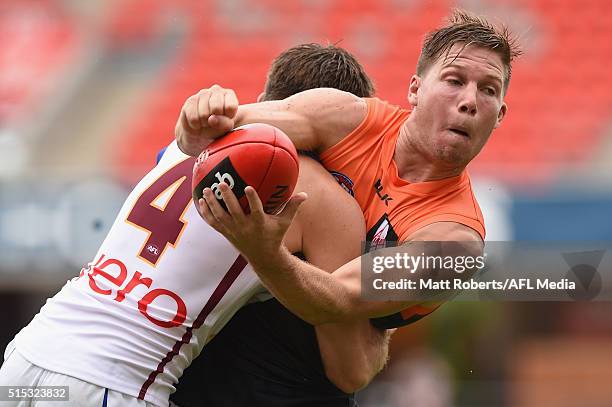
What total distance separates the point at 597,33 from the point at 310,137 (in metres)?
7.29

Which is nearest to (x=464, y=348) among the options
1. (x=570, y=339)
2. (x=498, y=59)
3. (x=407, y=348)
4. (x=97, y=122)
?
(x=407, y=348)

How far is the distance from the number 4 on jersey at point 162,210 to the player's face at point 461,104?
2.87ft

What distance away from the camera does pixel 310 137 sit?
357 centimetres

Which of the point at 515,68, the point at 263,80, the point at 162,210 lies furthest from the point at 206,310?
the point at 515,68

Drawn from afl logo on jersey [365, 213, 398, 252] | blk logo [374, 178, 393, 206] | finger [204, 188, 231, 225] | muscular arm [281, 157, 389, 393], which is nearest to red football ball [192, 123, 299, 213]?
finger [204, 188, 231, 225]

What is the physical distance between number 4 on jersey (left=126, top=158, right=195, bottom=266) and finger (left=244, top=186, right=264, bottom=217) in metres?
0.64

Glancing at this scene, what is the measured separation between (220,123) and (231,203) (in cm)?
34

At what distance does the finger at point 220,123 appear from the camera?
3008 millimetres

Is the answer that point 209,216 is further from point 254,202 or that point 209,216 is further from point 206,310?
point 206,310

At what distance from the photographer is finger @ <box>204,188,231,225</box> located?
2811mm

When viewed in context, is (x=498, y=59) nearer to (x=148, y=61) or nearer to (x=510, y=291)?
(x=510, y=291)

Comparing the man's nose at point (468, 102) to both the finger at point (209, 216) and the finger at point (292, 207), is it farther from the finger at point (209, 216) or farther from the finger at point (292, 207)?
the finger at point (209, 216)

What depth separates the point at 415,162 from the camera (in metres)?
3.74

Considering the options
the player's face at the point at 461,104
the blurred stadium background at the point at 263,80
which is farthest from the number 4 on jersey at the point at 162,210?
the blurred stadium background at the point at 263,80
